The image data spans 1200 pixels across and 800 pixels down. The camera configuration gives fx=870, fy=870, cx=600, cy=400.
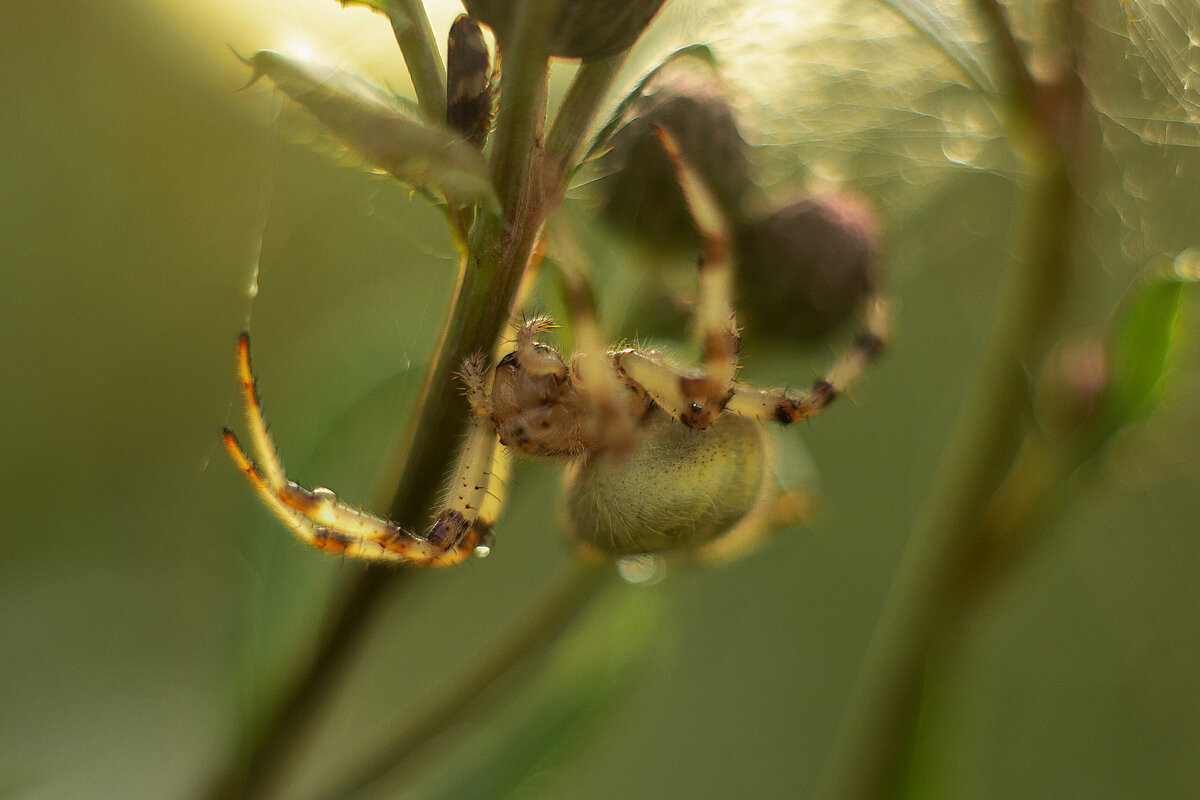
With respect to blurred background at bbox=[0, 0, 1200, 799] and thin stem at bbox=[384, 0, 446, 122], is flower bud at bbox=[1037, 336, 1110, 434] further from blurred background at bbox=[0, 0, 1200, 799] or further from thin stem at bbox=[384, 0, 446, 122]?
thin stem at bbox=[384, 0, 446, 122]

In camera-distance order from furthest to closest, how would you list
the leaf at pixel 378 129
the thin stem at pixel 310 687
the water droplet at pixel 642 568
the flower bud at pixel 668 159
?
the water droplet at pixel 642 568 < the flower bud at pixel 668 159 < the thin stem at pixel 310 687 < the leaf at pixel 378 129

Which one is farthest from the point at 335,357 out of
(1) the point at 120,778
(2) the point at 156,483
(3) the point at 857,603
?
(3) the point at 857,603

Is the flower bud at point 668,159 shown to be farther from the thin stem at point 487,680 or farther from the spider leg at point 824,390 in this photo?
the thin stem at point 487,680

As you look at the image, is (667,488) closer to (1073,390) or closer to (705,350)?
(705,350)

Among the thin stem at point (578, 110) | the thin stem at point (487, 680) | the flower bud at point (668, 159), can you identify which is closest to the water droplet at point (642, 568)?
the thin stem at point (487, 680)

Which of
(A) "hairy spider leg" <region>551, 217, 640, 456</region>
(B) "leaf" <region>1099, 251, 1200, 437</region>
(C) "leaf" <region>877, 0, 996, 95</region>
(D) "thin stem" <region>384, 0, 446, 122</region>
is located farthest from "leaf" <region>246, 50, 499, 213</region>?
(B) "leaf" <region>1099, 251, 1200, 437</region>

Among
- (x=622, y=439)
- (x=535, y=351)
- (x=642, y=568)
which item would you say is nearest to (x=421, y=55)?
(x=535, y=351)
